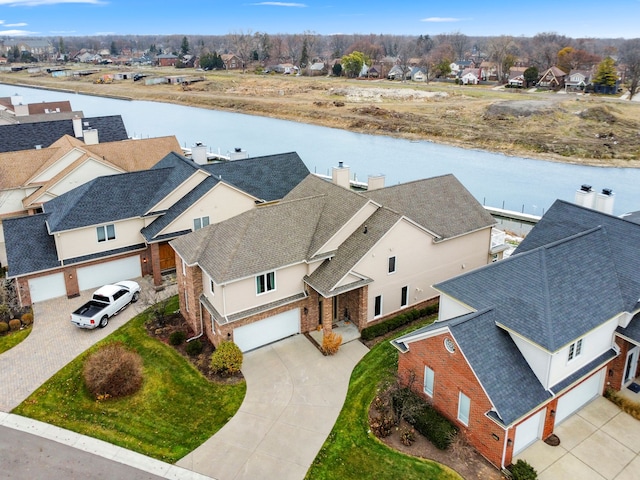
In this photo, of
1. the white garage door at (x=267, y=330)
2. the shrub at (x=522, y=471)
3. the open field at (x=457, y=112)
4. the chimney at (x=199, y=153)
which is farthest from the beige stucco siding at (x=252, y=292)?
the open field at (x=457, y=112)

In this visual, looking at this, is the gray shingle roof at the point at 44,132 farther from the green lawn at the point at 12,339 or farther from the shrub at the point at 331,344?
the shrub at the point at 331,344

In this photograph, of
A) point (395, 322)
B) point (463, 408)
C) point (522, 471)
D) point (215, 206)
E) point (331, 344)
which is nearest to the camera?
point (522, 471)

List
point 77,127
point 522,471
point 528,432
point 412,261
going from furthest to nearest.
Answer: point 77,127 < point 412,261 < point 528,432 < point 522,471

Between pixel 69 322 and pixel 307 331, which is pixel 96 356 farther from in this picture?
pixel 307 331

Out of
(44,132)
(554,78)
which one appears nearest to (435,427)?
(44,132)

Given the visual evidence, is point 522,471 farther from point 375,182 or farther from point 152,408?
point 375,182
